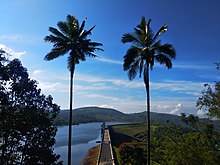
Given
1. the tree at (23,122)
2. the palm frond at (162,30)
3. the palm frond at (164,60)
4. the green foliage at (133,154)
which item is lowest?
the green foliage at (133,154)

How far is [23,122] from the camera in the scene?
15117mm

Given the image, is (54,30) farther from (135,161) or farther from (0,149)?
(135,161)

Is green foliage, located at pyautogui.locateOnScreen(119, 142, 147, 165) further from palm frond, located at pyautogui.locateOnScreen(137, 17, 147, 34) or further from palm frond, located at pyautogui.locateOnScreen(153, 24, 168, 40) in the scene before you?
palm frond, located at pyautogui.locateOnScreen(153, 24, 168, 40)

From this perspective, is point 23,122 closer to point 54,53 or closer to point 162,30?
point 54,53

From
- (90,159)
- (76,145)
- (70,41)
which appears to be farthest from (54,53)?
(76,145)

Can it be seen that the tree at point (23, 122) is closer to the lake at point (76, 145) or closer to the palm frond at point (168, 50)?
→ the palm frond at point (168, 50)

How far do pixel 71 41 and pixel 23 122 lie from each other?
5657 mm

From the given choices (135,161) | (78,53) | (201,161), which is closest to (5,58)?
(78,53)

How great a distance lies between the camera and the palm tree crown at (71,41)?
52.5ft

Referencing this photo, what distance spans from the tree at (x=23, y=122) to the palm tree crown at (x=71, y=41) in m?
2.30

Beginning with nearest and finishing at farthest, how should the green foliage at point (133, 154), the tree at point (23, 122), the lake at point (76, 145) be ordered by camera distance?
the tree at point (23, 122)
the green foliage at point (133, 154)
the lake at point (76, 145)

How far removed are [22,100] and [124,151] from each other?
21657mm

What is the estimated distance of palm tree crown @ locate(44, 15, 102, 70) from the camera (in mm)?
15992

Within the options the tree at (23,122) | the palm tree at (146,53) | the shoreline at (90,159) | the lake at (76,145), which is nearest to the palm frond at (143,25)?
the palm tree at (146,53)
